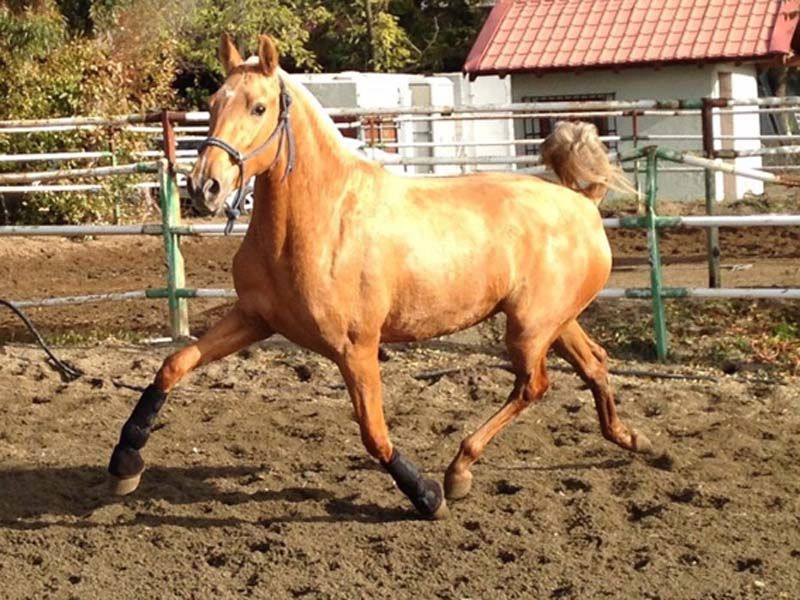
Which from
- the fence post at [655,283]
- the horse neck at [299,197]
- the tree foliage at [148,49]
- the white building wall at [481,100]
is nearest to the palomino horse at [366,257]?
the horse neck at [299,197]

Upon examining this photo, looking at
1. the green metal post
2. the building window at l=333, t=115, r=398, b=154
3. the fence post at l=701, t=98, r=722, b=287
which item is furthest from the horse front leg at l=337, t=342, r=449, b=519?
the building window at l=333, t=115, r=398, b=154

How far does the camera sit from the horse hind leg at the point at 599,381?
22.4 ft

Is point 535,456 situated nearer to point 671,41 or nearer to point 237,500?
point 237,500

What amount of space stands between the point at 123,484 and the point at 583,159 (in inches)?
100

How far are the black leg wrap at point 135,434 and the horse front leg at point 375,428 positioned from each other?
770mm

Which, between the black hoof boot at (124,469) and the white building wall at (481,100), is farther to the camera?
the white building wall at (481,100)

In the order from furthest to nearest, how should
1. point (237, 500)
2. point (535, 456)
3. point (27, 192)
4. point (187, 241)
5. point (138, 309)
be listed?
point (27, 192) < point (187, 241) < point (138, 309) < point (535, 456) < point (237, 500)

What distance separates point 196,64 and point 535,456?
2369 cm

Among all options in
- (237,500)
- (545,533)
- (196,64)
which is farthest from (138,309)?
(196,64)

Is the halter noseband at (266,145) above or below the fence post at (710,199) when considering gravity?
above

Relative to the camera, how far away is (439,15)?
34.0 m

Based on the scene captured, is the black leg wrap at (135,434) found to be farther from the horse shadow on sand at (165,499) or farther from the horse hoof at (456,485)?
the horse hoof at (456,485)

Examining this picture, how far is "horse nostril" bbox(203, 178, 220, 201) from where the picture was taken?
16.9 ft

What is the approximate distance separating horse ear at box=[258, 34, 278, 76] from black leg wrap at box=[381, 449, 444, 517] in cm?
158
